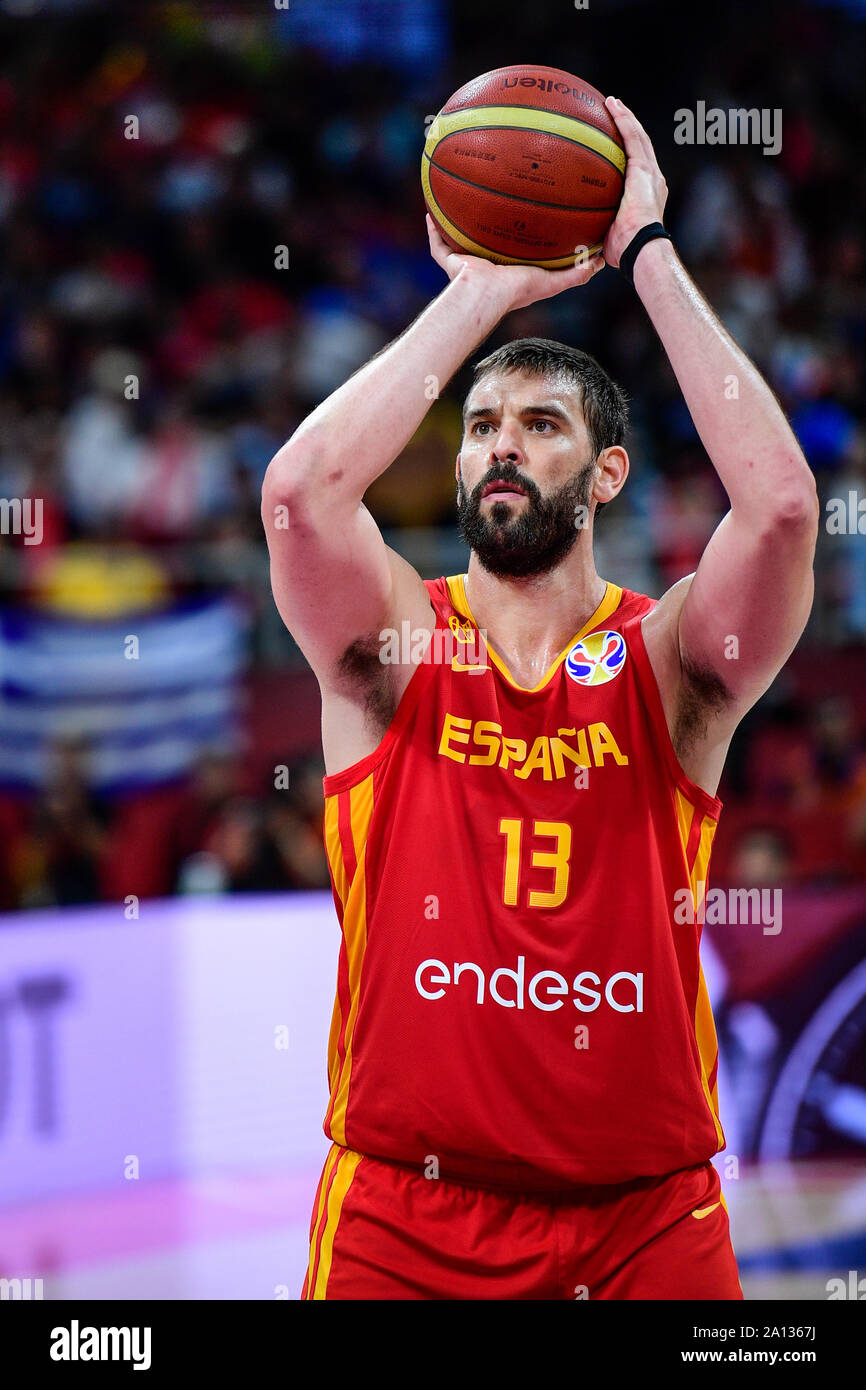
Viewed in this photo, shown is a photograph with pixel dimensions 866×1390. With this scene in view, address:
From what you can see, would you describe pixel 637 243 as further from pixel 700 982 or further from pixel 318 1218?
pixel 318 1218

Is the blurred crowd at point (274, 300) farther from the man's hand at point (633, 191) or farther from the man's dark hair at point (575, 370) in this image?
the man's hand at point (633, 191)

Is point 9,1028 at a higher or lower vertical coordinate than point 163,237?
lower

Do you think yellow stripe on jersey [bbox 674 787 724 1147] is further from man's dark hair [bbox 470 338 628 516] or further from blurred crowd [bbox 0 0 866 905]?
blurred crowd [bbox 0 0 866 905]

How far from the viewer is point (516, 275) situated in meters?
3.11

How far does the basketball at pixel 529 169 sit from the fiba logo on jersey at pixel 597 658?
33.0 inches

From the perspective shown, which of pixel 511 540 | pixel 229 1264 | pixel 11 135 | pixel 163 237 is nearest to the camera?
pixel 511 540

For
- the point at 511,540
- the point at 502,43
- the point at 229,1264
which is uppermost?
the point at 502,43

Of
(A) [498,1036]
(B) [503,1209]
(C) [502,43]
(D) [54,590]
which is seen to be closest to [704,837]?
(A) [498,1036]

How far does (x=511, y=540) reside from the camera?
3.00m

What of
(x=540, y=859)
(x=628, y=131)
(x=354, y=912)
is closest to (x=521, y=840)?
(x=540, y=859)

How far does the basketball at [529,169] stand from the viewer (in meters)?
3.09

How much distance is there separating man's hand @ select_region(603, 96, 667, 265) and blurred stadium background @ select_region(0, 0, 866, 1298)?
3200 mm

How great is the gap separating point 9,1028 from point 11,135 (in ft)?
26.7
